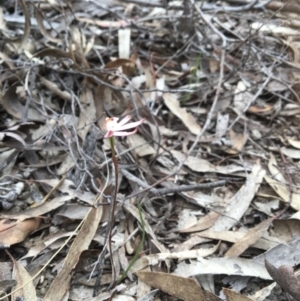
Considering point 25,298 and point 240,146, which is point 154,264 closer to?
point 25,298

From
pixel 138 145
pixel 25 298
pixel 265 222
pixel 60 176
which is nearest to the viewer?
pixel 25 298

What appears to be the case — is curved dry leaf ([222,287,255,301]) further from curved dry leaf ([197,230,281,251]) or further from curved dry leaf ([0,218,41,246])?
curved dry leaf ([0,218,41,246])

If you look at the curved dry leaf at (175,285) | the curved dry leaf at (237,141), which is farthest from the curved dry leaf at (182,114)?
the curved dry leaf at (175,285)

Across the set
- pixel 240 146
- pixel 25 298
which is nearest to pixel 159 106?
pixel 240 146

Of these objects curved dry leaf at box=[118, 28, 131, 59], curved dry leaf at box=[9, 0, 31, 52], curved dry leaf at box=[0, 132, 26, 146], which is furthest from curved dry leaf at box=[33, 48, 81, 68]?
curved dry leaf at box=[0, 132, 26, 146]

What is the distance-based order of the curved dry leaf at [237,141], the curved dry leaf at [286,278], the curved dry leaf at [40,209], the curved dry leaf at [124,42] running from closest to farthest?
the curved dry leaf at [286,278] → the curved dry leaf at [40,209] → the curved dry leaf at [237,141] → the curved dry leaf at [124,42]

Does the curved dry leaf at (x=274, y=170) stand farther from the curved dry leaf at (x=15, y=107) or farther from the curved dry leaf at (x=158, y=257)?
the curved dry leaf at (x=15, y=107)

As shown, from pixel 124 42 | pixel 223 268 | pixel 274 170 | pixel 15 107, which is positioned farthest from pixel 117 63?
pixel 223 268
